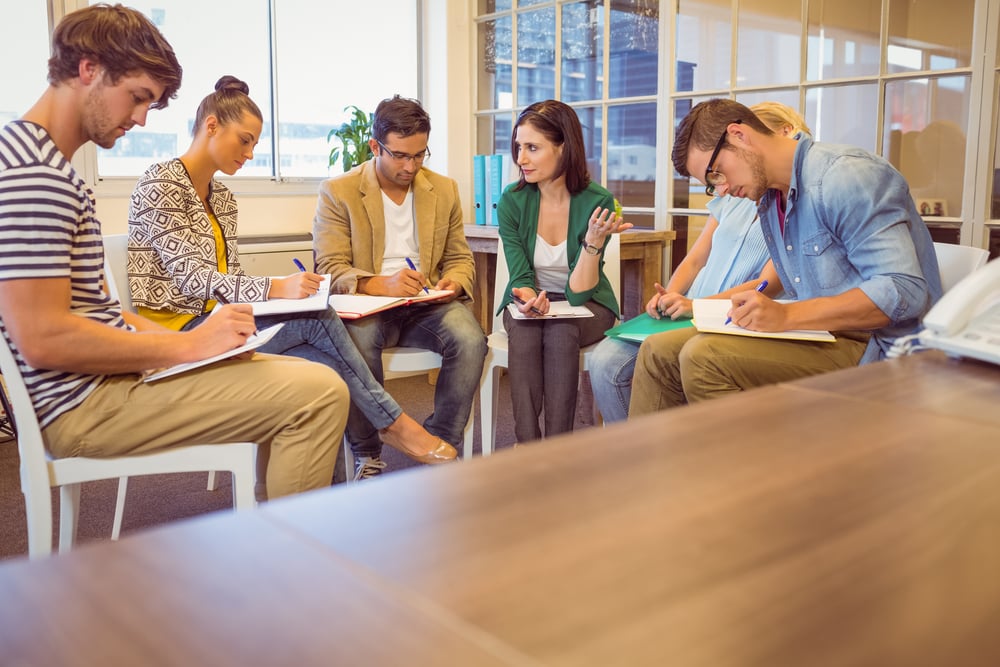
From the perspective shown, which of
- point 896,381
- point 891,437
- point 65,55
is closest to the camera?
point 891,437

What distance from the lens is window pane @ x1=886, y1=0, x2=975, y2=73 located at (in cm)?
279

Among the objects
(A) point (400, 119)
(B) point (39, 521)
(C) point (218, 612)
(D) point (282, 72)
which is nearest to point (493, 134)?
(D) point (282, 72)

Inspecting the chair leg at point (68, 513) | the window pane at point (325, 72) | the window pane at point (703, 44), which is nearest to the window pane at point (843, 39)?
the window pane at point (703, 44)

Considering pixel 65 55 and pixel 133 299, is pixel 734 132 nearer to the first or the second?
pixel 65 55

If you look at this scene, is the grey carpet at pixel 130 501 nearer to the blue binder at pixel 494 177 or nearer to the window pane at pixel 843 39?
the blue binder at pixel 494 177

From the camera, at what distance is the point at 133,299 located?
86.3 inches

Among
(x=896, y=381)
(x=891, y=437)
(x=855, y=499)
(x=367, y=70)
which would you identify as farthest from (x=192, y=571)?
(x=367, y=70)

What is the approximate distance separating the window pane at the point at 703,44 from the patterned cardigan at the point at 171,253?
2.09 meters

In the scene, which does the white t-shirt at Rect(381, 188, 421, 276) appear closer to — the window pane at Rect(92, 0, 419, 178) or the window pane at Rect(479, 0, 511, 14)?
the window pane at Rect(92, 0, 419, 178)

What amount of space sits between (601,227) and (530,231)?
11.3 inches

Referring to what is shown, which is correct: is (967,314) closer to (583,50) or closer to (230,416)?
(230,416)

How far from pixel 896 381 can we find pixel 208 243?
1.76 meters

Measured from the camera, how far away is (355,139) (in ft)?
13.6

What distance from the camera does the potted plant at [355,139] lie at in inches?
163
